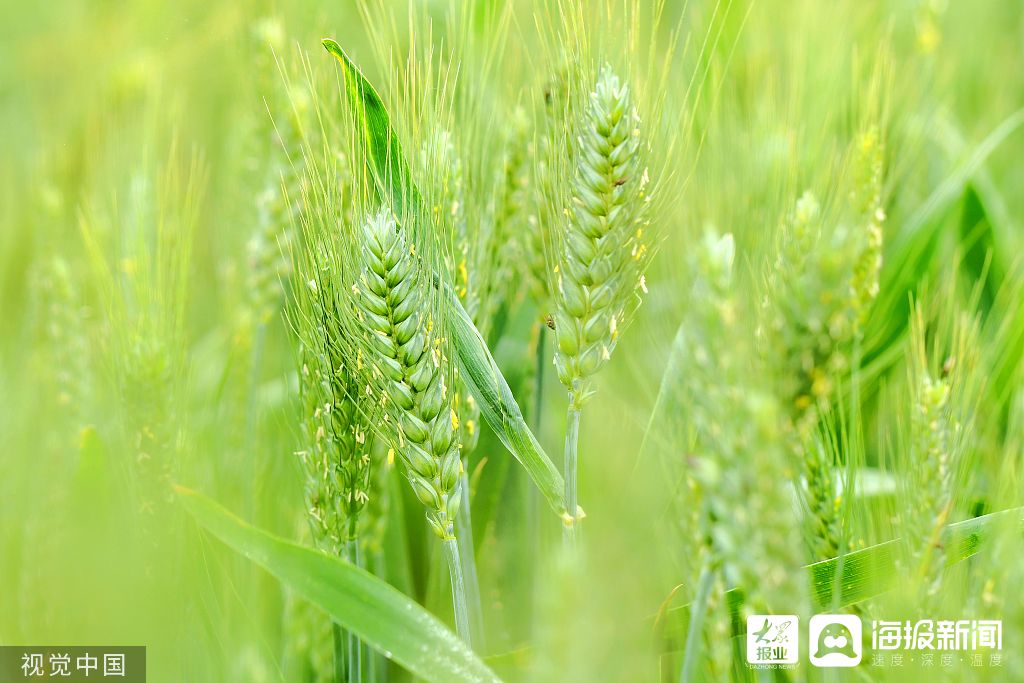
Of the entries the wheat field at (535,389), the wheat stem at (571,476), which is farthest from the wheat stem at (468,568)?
the wheat stem at (571,476)

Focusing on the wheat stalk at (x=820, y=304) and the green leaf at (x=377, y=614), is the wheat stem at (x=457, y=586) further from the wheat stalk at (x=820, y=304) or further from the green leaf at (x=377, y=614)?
the wheat stalk at (x=820, y=304)

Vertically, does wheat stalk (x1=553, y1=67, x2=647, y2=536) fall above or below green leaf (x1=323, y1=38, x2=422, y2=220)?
below

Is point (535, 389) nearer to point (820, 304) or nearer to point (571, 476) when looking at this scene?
point (571, 476)

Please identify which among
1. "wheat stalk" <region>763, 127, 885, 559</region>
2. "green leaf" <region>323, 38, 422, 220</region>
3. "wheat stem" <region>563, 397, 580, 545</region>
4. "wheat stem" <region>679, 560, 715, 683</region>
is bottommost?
"wheat stem" <region>679, 560, 715, 683</region>

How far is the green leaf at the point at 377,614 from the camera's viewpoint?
449mm

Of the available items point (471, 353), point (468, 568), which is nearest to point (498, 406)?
point (471, 353)

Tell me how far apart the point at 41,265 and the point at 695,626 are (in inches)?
25.5

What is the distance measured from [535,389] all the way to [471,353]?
0.18 m

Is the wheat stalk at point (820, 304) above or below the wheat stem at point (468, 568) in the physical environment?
above

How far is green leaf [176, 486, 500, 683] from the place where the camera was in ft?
1.47

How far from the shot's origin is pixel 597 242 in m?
0.47

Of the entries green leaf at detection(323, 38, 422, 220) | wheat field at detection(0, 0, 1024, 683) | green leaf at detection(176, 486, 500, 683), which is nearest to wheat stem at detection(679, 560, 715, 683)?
wheat field at detection(0, 0, 1024, 683)

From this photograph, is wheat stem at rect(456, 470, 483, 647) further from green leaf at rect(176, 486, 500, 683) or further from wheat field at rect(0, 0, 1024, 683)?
green leaf at rect(176, 486, 500, 683)

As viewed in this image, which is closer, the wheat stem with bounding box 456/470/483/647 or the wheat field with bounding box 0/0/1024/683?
the wheat field with bounding box 0/0/1024/683
